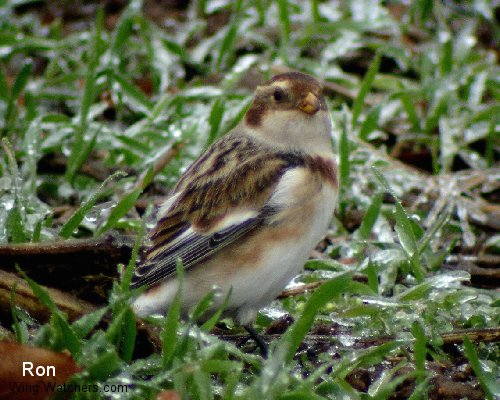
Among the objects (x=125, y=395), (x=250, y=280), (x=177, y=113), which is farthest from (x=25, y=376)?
(x=177, y=113)

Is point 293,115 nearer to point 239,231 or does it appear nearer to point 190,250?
point 239,231

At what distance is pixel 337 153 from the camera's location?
588 cm

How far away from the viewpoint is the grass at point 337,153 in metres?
3.56

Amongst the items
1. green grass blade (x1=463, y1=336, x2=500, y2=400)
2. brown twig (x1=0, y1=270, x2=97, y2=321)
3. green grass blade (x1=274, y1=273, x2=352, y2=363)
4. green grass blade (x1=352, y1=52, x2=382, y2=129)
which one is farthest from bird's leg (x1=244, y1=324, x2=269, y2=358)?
green grass blade (x1=352, y1=52, x2=382, y2=129)

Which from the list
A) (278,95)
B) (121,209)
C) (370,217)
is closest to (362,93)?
(370,217)

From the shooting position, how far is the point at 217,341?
359 centimetres

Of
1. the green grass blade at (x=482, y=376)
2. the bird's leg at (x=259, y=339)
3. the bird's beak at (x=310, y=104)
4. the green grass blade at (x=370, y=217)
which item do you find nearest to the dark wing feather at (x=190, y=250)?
the bird's leg at (x=259, y=339)

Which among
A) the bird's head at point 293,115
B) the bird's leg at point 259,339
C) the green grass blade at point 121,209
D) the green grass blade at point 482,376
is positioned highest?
the bird's head at point 293,115

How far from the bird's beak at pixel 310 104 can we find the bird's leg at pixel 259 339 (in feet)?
3.53

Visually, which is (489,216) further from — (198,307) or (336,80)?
(198,307)

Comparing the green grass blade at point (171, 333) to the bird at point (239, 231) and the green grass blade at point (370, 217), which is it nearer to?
the bird at point (239, 231)

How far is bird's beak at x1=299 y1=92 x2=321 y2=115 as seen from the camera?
450cm

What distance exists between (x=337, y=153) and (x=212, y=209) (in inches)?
76.3

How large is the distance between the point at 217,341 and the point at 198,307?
5.9 inches
